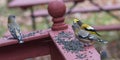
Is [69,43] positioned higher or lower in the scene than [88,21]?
higher

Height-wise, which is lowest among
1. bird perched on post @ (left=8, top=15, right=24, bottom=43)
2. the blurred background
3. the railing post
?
the blurred background

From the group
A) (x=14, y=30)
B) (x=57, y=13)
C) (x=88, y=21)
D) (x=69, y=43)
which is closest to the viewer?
(x=69, y=43)

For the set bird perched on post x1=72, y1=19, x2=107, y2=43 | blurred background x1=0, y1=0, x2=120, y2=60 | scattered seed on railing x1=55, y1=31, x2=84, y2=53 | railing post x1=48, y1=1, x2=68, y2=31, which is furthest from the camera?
blurred background x1=0, y1=0, x2=120, y2=60

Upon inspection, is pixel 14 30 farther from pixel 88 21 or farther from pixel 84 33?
pixel 88 21

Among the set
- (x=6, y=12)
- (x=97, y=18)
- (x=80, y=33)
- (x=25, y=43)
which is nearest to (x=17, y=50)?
(x=25, y=43)

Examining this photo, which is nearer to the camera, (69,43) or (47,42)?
(69,43)

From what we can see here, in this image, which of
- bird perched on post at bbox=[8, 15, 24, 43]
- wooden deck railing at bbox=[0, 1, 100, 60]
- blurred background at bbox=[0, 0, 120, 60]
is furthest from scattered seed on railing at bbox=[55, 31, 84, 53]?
blurred background at bbox=[0, 0, 120, 60]

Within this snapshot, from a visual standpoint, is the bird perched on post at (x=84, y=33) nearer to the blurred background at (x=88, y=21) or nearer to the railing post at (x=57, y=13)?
the railing post at (x=57, y=13)

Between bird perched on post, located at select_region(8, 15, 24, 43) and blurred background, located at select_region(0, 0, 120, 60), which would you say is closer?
bird perched on post, located at select_region(8, 15, 24, 43)

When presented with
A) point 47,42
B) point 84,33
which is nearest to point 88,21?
point 47,42

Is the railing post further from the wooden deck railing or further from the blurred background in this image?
the blurred background

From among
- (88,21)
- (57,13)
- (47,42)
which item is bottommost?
(88,21)

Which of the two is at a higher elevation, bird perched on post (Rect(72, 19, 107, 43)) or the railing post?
the railing post

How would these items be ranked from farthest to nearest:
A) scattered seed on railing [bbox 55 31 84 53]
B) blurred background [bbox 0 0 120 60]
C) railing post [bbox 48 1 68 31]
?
blurred background [bbox 0 0 120 60]
railing post [bbox 48 1 68 31]
scattered seed on railing [bbox 55 31 84 53]
